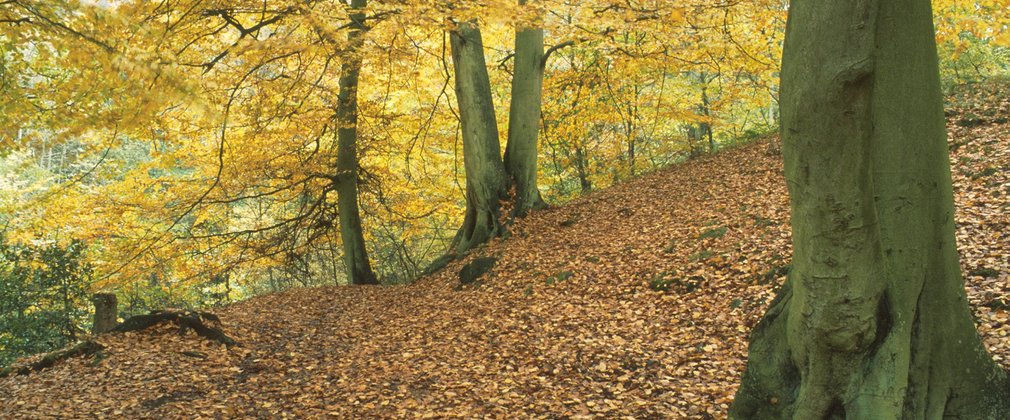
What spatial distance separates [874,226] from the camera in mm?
2516

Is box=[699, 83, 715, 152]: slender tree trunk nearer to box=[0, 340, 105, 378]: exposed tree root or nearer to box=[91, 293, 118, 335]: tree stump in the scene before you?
Result: box=[91, 293, 118, 335]: tree stump

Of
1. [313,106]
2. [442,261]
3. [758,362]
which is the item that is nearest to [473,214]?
[442,261]

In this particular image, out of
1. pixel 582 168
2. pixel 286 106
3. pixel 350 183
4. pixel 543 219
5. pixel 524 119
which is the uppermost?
pixel 286 106

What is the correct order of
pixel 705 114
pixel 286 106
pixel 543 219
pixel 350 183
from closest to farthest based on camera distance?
1. pixel 543 219
2. pixel 286 106
3. pixel 350 183
4. pixel 705 114

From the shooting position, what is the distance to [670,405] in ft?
13.7

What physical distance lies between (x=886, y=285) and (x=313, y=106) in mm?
10597

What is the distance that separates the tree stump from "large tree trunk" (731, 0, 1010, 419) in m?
8.74

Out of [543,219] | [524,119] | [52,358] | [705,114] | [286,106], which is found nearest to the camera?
[52,358]

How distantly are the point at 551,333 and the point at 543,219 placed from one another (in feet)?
13.5

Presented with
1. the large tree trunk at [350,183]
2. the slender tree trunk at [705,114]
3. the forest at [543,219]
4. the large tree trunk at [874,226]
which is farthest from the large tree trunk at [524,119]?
the large tree trunk at [874,226]

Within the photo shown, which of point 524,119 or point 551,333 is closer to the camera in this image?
point 551,333

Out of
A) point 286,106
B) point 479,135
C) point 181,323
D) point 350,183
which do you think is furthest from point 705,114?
point 181,323

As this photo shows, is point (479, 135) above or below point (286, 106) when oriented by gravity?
below

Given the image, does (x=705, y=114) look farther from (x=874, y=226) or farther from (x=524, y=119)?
(x=874, y=226)
